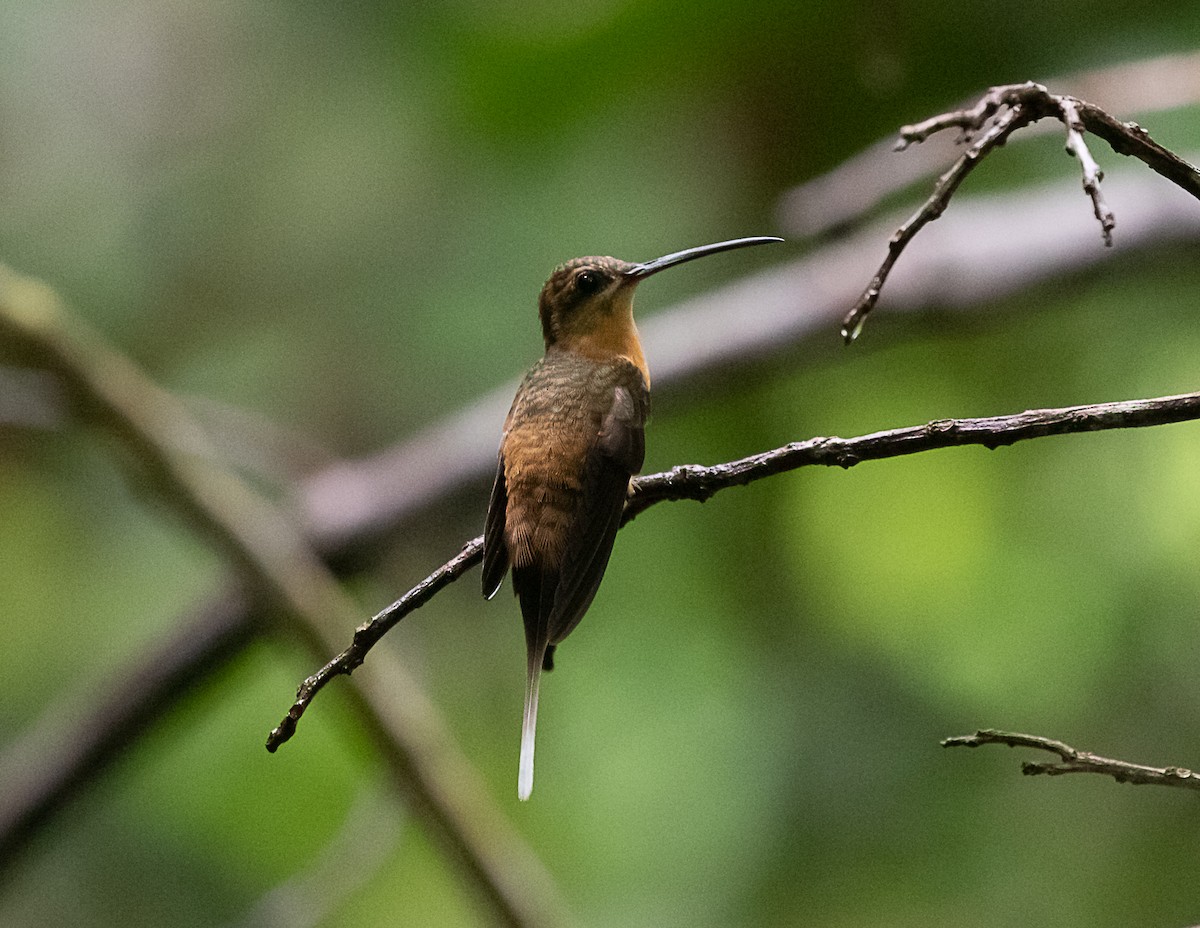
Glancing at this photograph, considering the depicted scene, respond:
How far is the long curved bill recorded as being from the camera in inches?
40.9

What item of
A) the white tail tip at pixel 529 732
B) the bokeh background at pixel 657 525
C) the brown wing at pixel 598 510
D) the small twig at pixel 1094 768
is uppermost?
the brown wing at pixel 598 510

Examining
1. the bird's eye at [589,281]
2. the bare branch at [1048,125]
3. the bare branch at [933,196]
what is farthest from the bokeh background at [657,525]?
the bare branch at [933,196]

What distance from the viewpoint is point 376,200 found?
5.38m

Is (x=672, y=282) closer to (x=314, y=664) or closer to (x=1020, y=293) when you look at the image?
(x=1020, y=293)

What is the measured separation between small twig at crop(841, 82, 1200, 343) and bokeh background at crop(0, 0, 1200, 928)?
2.23 m

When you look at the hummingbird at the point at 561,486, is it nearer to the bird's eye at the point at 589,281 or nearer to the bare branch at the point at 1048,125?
the bird's eye at the point at 589,281

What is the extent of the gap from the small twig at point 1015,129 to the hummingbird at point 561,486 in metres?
0.24

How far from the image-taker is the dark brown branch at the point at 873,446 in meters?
0.77

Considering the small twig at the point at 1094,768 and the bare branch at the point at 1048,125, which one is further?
the bare branch at the point at 1048,125

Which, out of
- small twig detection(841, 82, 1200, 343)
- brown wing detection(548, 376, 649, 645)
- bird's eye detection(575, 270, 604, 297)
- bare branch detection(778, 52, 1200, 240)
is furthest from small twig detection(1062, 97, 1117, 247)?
bare branch detection(778, 52, 1200, 240)

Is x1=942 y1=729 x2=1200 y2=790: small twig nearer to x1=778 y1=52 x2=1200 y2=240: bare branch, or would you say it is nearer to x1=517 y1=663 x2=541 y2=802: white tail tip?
x1=517 y1=663 x2=541 y2=802: white tail tip

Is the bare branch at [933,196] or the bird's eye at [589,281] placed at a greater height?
the bare branch at [933,196]

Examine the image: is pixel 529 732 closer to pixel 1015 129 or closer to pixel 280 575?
pixel 1015 129

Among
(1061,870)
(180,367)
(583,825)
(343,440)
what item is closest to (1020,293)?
(1061,870)
